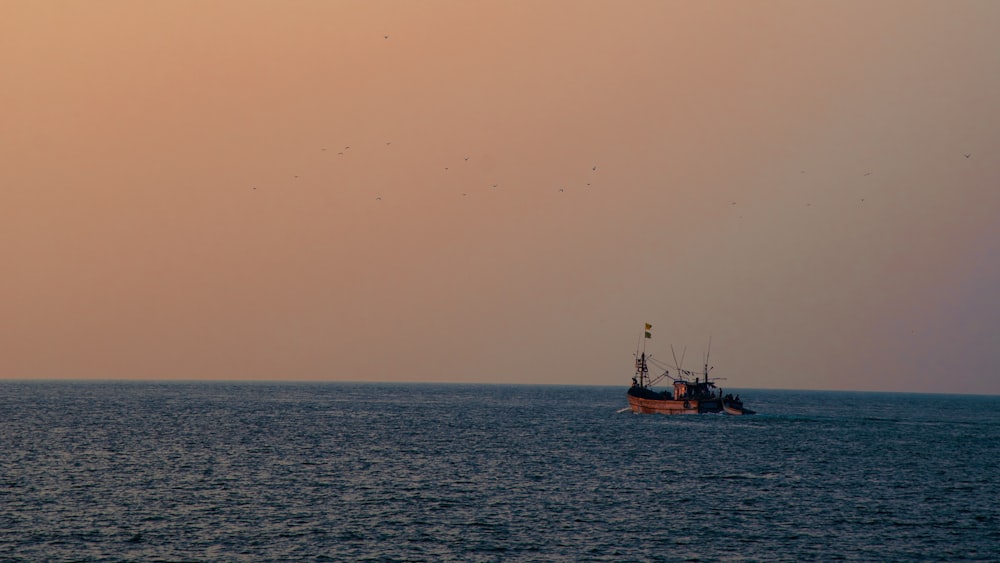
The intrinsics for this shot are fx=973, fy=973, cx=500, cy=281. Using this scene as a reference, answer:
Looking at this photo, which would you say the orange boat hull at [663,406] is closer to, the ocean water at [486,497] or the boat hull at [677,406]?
the boat hull at [677,406]

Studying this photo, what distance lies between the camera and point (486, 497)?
74500 millimetres

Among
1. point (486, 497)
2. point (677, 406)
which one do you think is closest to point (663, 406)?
point (677, 406)

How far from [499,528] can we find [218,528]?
17.5 meters

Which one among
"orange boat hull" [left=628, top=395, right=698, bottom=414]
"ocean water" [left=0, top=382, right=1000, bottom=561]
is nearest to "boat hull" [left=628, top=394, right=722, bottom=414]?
"orange boat hull" [left=628, top=395, right=698, bottom=414]

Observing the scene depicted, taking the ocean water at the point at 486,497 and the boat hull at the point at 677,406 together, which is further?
the boat hull at the point at 677,406

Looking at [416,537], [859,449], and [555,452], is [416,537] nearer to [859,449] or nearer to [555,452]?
[555,452]

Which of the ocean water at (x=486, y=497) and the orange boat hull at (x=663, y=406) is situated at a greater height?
the orange boat hull at (x=663, y=406)

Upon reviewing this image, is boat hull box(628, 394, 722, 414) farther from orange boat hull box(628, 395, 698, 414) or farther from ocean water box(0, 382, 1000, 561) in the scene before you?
ocean water box(0, 382, 1000, 561)

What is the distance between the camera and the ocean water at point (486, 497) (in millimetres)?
56281

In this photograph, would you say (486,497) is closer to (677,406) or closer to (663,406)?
(677,406)

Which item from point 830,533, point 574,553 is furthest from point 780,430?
point 574,553

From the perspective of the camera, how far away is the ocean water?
185 ft

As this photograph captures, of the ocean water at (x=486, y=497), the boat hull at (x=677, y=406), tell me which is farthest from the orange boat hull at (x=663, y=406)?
the ocean water at (x=486, y=497)

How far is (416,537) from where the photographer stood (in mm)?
58719
